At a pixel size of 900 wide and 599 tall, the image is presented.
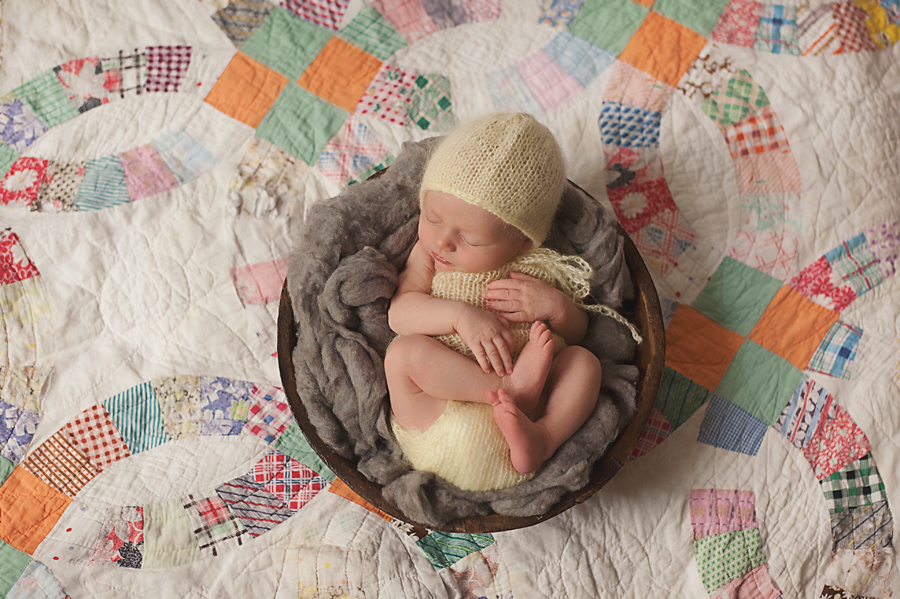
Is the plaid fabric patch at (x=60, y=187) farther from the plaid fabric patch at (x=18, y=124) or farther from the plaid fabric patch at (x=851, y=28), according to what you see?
the plaid fabric patch at (x=851, y=28)

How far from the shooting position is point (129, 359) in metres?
1.23

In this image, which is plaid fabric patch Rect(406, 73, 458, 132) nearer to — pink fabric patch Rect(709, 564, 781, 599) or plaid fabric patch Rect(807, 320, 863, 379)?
plaid fabric patch Rect(807, 320, 863, 379)

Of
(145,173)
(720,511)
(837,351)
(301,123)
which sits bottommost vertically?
(720,511)

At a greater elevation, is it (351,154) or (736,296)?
(351,154)

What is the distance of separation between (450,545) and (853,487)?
74cm

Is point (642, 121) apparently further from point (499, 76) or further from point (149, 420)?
point (149, 420)

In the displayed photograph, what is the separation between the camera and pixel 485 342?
→ 0.99 metres

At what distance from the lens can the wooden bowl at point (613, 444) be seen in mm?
974

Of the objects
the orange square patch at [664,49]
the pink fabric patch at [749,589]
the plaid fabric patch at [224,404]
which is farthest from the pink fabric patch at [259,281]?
the pink fabric patch at [749,589]

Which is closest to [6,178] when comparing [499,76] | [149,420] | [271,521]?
[149,420]

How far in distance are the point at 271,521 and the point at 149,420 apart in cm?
30

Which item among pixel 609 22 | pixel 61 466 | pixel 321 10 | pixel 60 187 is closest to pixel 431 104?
pixel 321 10

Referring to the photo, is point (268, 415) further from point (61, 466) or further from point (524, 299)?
point (524, 299)

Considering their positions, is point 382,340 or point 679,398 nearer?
point 382,340
